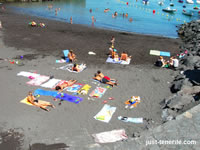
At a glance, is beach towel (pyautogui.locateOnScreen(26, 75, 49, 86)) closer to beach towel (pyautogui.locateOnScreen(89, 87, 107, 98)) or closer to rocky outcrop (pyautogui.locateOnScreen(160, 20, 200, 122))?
beach towel (pyautogui.locateOnScreen(89, 87, 107, 98))

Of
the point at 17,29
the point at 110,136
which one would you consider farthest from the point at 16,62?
the point at 17,29

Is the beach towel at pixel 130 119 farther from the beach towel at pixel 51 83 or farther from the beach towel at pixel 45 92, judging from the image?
the beach towel at pixel 51 83

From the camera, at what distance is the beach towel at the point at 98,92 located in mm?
11979

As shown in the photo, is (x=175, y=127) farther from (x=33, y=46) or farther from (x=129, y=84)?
(x=33, y=46)

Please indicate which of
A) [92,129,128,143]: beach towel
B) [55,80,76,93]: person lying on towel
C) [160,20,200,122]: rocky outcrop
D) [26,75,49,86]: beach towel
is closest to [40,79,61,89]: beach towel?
[26,75,49,86]: beach towel

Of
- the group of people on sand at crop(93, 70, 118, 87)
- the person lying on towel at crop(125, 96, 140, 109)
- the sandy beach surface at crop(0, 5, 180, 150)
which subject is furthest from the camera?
the group of people on sand at crop(93, 70, 118, 87)

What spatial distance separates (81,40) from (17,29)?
9.51 m

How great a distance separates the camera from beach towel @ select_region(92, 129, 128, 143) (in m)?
8.52

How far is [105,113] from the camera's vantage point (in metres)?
10.5

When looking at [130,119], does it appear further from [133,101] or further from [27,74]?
[27,74]

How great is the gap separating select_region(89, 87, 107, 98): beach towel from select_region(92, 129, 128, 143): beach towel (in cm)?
324

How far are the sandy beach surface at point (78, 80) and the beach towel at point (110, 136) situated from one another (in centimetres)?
32

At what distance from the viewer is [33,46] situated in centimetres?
2067

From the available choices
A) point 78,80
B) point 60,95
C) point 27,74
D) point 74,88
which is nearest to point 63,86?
point 74,88
